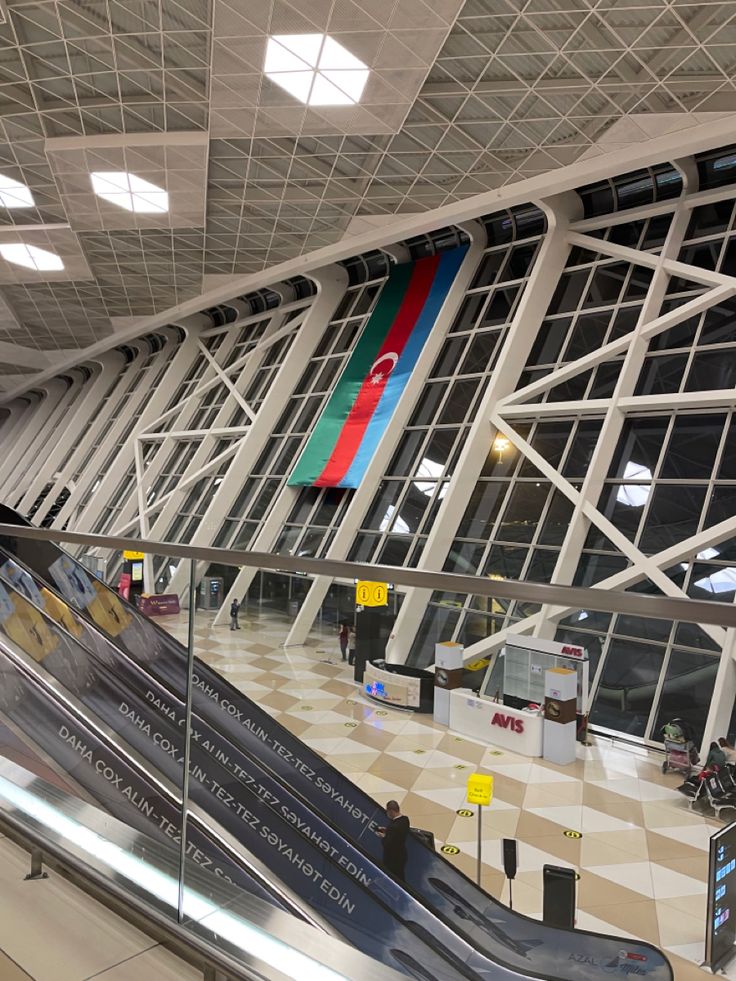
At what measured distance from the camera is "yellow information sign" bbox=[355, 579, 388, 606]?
6.35 ft

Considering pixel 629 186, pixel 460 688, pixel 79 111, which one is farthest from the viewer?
pixel 629 186

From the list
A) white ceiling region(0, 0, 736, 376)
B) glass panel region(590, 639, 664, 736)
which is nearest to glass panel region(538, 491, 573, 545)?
white ceiling region(0, 0, 736, 376)

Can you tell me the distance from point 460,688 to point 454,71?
42.1ft

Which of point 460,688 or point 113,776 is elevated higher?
point 460,688

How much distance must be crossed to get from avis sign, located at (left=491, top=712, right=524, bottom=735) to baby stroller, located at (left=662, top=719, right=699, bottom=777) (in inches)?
16.4

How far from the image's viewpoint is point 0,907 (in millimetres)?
2242

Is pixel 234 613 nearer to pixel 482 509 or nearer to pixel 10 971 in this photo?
pixel 10 971

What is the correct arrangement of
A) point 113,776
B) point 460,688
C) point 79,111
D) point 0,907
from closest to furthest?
point 0,907
point 460,688
point 113,776
point 79,111

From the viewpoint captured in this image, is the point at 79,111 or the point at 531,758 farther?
the point at 79,111

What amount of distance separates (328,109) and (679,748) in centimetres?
1410

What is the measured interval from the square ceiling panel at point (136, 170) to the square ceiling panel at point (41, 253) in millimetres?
2278

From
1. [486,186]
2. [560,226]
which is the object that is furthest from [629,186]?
[486,186]

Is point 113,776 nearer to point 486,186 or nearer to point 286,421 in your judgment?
point 486,186

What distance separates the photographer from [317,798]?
6.94ft
